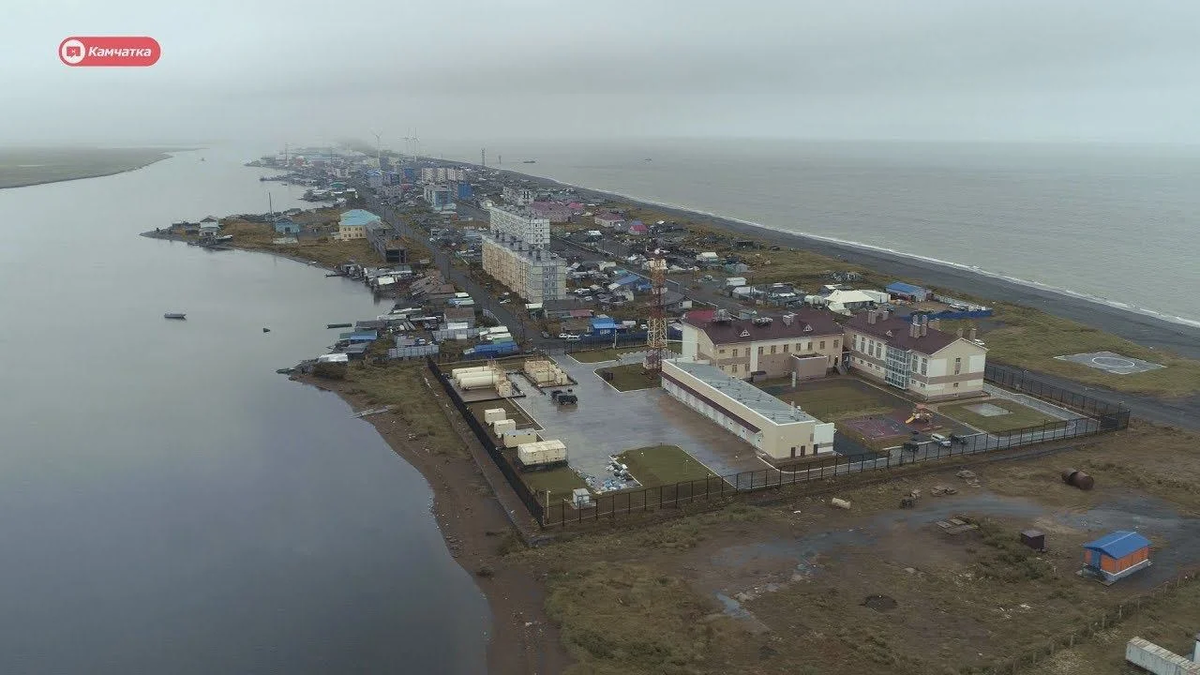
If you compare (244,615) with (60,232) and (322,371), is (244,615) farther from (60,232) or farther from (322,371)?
(60,232)

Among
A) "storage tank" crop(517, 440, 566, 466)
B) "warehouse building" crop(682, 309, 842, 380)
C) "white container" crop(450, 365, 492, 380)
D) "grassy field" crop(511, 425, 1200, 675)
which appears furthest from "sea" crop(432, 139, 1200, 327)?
"storage tank" crop(517, 440, 566, 466)

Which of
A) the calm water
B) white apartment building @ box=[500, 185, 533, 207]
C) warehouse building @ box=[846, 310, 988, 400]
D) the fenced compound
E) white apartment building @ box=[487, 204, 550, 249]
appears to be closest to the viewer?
the calm water

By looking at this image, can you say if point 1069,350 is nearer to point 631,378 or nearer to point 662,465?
point 631,378

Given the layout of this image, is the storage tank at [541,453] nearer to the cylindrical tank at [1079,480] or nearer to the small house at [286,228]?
the cylindrical tank at [1079,480]

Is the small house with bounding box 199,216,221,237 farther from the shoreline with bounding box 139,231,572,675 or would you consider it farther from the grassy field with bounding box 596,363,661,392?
the grassy field with bounding box 596,363,661,392

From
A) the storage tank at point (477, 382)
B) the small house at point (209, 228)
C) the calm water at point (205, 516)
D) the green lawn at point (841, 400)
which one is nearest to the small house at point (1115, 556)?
the green lawn at point (841, 400)

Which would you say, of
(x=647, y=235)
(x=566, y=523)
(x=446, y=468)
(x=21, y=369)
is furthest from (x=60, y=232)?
(x=566, y=523)
